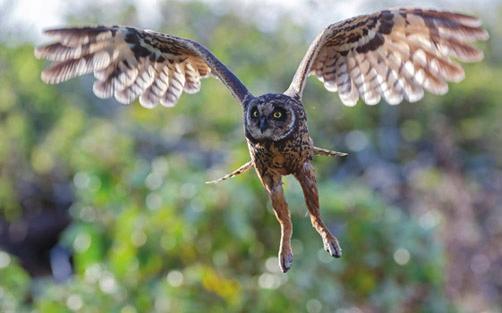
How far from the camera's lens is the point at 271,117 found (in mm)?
3840

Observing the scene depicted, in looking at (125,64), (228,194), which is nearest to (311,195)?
(125,64)

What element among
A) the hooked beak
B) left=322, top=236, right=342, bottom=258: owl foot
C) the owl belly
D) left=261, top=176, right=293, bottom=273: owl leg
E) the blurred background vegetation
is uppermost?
the hooked beak

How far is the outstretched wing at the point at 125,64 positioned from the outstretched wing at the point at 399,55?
2.06 feet

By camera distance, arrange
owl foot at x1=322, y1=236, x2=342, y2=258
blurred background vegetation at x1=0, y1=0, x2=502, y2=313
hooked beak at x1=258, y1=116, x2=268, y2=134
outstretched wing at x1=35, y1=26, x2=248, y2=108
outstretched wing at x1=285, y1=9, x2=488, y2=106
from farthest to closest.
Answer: blurred background vegetation at x1=0, y1=0, x2=502, y2=313 → outstretched wing at x1=285, y1=9, x2=488, y2=106 → outstretched wing at x1=35, y1=26, x2=248, y2=108 → owl foot at x1=322, y1=236, x2=342, y2=258 → hooked beak at x1=258, y1=116, x2=268, y2=134

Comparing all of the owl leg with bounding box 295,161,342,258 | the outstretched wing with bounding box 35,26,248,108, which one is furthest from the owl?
the owl leg with bounding box 295,161,342,258

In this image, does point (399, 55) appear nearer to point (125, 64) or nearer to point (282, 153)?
point (125, 64)

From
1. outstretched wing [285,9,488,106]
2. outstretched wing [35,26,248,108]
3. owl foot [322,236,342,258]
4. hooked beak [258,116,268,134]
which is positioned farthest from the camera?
outstretched wing [285,9,488,106]

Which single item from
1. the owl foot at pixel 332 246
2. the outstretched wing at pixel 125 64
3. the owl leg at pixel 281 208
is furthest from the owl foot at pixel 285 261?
the outstretched wing at pixel 125 64

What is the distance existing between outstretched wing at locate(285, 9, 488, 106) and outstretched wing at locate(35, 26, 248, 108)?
24.8 inches

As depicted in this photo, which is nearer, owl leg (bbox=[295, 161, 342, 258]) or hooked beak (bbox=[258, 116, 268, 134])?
hooked beak (bbox=[258, 116, 268, 134])

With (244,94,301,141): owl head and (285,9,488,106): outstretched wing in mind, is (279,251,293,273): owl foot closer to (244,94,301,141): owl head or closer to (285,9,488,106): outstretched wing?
(244,94,301,141): owl head

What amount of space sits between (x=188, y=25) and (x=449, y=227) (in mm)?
→ 5391

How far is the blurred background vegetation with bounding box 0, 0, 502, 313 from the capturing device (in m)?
8.35

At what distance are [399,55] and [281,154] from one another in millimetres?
2145
